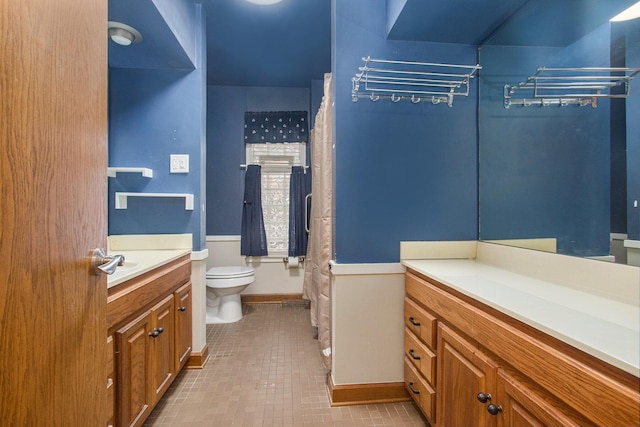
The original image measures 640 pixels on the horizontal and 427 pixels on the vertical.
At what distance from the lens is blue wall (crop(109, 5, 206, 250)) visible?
6.23ft

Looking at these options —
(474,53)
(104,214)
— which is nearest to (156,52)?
(104,214)

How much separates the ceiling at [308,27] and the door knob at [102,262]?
1280 millimetres

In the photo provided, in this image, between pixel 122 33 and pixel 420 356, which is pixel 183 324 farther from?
pixel 122 33

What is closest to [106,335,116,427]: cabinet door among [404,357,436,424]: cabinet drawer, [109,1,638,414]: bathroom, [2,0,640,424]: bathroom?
[2,0,640,424]: bathroom

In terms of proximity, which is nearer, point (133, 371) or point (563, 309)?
point (563, 309)

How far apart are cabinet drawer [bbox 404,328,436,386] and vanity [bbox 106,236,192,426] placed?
125 cm

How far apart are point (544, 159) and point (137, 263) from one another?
6.68 feet

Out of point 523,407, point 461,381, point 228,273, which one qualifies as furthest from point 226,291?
point 523,407

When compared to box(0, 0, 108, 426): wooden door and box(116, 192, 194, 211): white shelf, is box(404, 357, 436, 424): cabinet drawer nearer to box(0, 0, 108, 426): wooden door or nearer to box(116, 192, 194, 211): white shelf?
box(0, 0, 108, 426): wooden door

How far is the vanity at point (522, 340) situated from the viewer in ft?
2.02

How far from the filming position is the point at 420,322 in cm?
138

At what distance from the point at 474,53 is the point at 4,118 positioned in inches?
79.3

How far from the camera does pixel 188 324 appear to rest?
5.98 ft

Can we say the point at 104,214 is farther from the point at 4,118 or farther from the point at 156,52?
the point at 156,52
